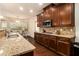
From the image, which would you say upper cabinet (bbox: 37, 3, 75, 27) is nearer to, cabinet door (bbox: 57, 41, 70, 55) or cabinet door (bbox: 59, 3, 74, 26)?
cabinet door (bbox: 59, 3, 74, 26)

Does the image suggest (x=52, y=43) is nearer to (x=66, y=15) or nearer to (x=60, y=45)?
(x=60, y=45)

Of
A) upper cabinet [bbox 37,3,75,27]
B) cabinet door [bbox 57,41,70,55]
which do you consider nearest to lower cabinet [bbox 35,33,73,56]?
cabinet door [bbox 57,41,70,55]

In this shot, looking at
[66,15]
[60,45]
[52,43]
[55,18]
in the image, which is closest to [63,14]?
[66,15]

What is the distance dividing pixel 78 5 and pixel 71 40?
36.6 inches

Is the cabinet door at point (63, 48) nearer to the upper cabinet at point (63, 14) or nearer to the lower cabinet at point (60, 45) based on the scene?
the lower cabinet at point (60, 45)

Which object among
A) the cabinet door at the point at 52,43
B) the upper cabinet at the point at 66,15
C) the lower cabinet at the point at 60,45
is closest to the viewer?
the lower cabinet at the point at 60,45

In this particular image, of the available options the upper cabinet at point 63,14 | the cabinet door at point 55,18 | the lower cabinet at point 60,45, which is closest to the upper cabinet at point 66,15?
the upper cabinet at point 63,14

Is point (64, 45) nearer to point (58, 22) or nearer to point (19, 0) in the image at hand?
point (58, 22)

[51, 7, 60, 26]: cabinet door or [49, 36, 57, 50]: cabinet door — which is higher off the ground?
[51, 7, 60, 26]: cabinet door

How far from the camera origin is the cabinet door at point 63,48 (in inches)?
103

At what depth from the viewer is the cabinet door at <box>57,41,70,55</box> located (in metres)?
2.62

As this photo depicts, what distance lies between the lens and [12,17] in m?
2.13

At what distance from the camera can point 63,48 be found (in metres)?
2.81

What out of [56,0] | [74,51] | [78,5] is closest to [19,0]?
[56,0]
